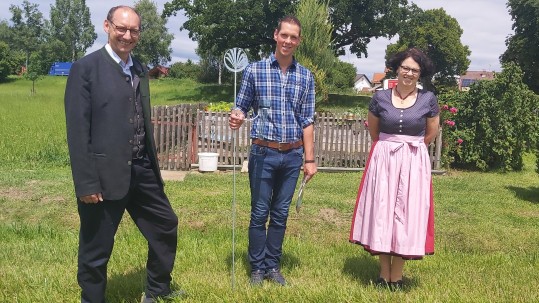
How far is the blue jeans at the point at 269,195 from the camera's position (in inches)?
150

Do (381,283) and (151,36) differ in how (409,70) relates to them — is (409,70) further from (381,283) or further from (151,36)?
(151,36)

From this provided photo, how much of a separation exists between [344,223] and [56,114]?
64.8 ft

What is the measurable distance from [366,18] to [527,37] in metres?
16.0

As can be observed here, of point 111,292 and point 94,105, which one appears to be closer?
point 94,105

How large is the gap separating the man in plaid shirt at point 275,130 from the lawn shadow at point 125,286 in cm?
86

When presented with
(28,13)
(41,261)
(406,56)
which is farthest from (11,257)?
(28,13)

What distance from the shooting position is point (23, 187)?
8062mm

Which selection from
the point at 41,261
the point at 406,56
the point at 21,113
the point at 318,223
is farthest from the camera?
the point at 21,113

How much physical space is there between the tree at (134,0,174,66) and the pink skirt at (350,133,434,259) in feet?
223

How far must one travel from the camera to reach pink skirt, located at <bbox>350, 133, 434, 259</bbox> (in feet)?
12.3

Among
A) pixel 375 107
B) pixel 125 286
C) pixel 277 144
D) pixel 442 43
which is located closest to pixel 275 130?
pixel 277 144

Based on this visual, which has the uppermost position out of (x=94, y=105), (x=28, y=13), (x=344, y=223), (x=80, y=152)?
(x=28, y=13)

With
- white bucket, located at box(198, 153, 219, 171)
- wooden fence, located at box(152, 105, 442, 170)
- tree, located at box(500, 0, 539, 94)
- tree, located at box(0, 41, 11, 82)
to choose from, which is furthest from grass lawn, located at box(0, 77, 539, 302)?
tree, located at box(0, 41, 11, 82)

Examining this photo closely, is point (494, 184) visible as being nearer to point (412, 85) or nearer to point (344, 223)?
point (344, 223)
